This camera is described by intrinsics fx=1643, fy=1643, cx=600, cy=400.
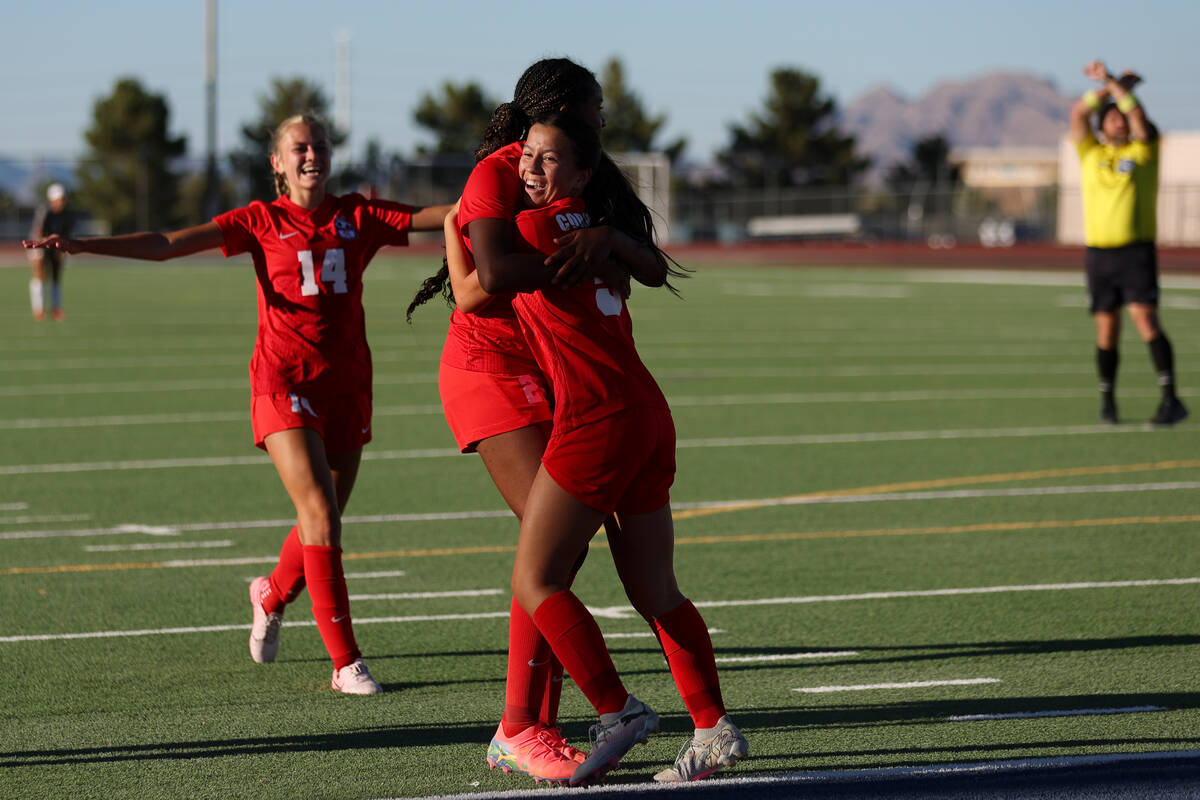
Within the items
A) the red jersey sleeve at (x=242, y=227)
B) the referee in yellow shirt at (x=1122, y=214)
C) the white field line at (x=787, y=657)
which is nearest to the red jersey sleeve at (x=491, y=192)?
the red jersey sleeve at (x=242, y=227)

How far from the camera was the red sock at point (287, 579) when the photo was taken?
593 cm

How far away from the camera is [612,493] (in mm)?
4172

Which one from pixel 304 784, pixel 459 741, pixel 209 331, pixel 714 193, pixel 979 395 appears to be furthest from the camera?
pixel 714 193

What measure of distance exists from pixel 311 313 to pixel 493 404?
1.37 metres

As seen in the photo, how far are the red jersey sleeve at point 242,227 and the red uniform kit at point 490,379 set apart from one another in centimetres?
137

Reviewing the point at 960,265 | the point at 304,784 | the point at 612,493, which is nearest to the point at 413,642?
the point at 304,784

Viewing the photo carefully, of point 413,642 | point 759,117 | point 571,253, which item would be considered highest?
point 759,117

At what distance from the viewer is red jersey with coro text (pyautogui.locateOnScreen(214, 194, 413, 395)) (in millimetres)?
5777

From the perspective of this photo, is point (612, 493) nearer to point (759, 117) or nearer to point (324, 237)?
point (324, 237)

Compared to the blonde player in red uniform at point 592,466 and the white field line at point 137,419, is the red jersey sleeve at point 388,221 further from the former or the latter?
the white field line at point 137,419

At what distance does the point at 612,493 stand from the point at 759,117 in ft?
285

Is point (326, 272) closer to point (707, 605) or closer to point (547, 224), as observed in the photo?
point (547, 224)

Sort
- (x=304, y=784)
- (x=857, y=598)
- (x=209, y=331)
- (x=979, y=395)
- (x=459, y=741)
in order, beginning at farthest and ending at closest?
(x=209, y=331) → (x=979, y=395) → (x=857, y=598) → (x=459, y=741) → (x=304, y=784)

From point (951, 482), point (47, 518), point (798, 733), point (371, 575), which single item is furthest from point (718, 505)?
point (798, 733)
